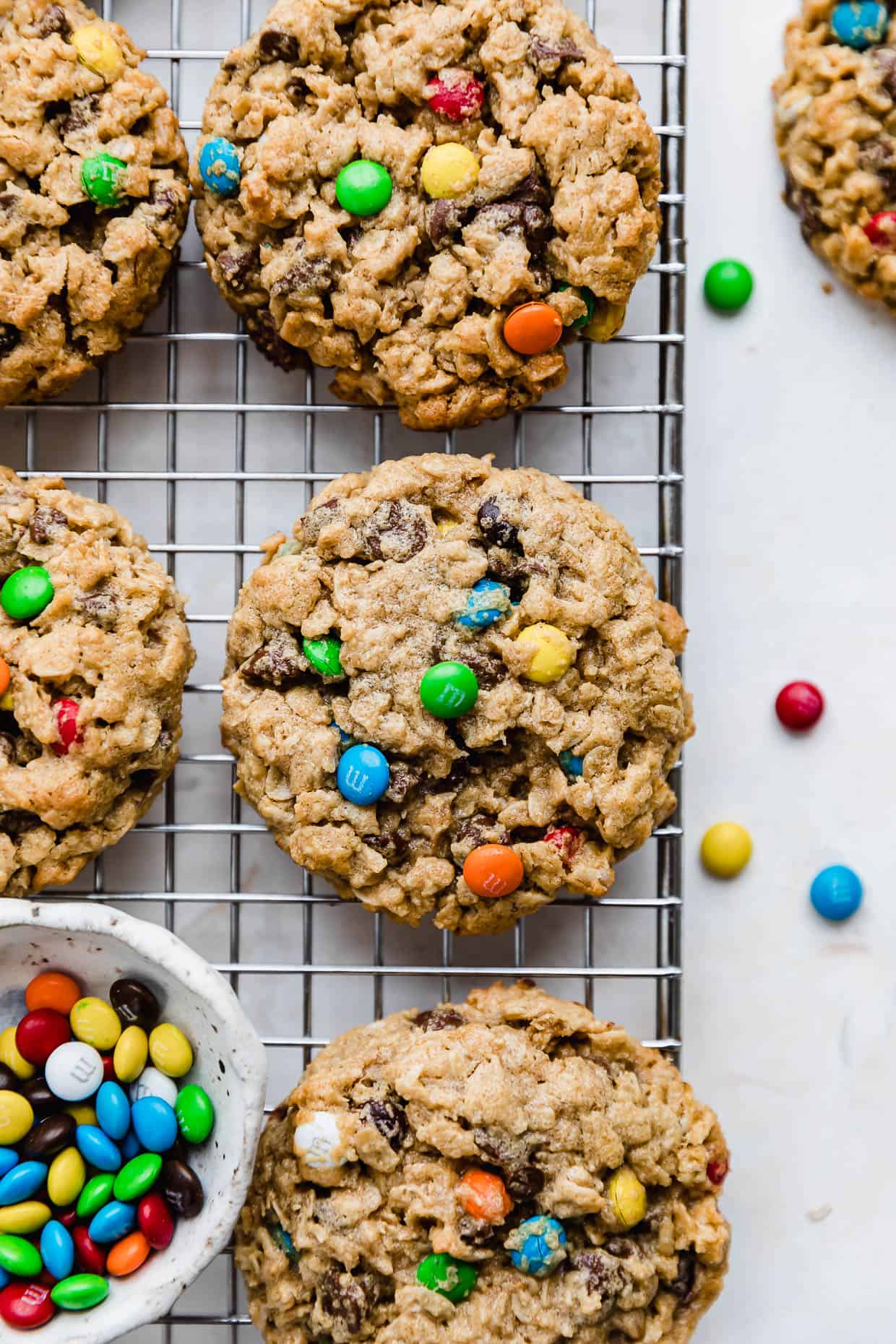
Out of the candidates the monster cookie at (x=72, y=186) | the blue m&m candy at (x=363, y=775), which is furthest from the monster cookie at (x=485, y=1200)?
the monster cookie at (x=72, y=186)

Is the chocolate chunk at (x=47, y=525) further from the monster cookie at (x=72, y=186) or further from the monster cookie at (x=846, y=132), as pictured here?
the monster cookie at (x=846, y=132)

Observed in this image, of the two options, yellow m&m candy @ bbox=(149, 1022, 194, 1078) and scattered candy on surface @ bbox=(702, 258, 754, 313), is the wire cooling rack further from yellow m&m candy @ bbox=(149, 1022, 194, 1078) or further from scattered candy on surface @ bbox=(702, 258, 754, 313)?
yellow m&m candy @ bbox=(149, 1022, 194, 1078)

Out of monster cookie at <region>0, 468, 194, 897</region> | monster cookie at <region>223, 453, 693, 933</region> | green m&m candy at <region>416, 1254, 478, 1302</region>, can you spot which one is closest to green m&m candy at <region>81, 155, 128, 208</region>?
monster cookie at <region>0, 468, 194, 897</region>

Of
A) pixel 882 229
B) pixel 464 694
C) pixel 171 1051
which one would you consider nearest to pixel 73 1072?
pixel 171 1051

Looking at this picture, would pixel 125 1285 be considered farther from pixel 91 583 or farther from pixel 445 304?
pixel 445 304

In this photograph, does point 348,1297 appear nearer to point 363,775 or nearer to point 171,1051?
point 171,1051
